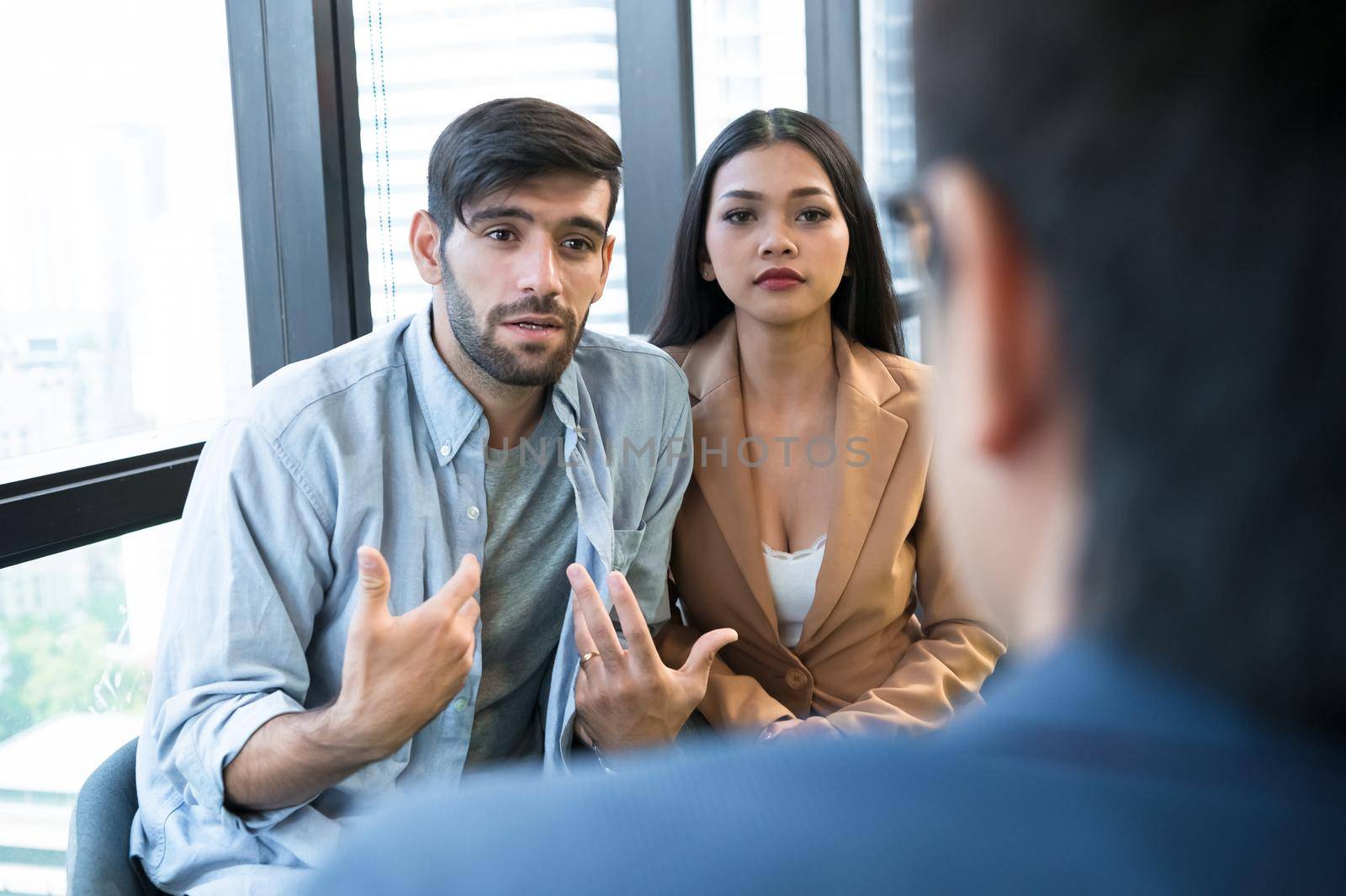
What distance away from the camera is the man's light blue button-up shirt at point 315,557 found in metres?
1.53

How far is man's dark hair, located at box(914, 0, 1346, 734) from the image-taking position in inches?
13.8

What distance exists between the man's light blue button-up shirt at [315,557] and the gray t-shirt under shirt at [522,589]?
0.10ft

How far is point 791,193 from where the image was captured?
2.26 meters

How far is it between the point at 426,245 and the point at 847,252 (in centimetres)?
86

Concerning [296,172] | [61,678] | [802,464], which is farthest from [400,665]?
[296,172]

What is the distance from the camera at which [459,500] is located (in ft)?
5.95

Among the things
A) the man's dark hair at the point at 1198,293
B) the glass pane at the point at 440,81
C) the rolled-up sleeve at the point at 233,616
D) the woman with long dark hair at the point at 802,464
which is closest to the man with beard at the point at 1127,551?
the man's dark hair at the point at 1198,293

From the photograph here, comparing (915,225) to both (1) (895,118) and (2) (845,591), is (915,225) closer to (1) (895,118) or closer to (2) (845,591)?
(1) (895,118)

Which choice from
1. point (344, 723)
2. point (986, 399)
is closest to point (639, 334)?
point (344, 723)

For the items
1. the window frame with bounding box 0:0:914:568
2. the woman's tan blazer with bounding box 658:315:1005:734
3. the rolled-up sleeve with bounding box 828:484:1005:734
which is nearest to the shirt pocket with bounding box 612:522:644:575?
the woman's tan blazer with bounding box 658:315:1005:734

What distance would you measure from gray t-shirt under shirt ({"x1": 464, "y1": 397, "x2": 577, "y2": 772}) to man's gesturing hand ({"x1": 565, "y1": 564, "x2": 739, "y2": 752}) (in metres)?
0.13

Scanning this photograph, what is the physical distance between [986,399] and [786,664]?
5.83 feet

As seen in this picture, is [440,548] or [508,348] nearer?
[440,548]

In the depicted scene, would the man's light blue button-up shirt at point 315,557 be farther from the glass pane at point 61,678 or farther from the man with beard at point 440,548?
the glass pane at point 61,678
